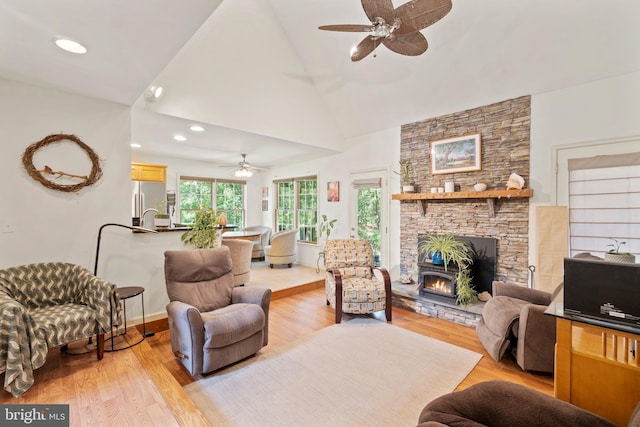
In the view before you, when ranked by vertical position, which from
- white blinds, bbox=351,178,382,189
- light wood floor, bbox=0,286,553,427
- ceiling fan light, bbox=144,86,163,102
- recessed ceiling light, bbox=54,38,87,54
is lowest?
light wood floor, bbox=0,286,553,427

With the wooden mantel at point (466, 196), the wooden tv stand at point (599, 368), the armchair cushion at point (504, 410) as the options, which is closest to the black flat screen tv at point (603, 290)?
the wooden tv stand at point (599, 368)

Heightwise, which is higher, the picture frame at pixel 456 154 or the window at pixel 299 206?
the picture frame at pixel 456 154

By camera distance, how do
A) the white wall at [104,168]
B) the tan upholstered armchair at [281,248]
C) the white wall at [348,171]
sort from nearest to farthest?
the white wall at [104,168] → the white wall at [348,171] → the tan upholstered armchair at [281,248]

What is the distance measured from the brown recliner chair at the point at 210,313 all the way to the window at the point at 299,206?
11.5ft

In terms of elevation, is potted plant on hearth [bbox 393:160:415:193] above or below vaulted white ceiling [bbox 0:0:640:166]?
below

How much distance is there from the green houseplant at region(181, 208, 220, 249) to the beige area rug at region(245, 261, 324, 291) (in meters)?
1.41

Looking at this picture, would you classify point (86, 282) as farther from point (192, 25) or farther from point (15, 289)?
point (192, 25)

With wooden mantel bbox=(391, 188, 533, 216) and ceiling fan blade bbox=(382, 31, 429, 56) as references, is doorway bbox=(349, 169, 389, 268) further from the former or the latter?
ceiling fan blade bbox=(382, 31, 429, 56)

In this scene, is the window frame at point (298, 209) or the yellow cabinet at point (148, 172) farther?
the window frame at point (298, 209)

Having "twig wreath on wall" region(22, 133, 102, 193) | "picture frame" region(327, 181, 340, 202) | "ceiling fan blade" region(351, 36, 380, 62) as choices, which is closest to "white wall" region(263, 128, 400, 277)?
"picture frame" region(327, 181, 340, 202)

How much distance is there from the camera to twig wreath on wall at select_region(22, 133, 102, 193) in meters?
2.63

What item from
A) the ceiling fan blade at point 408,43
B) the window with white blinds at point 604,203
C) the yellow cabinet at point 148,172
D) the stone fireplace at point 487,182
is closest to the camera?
the ceiling fan blade at point 408,43

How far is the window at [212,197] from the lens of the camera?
6.62 meters

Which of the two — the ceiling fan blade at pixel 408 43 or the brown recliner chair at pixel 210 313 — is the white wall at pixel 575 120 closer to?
the ceiling fan blade at pixel 408 43
